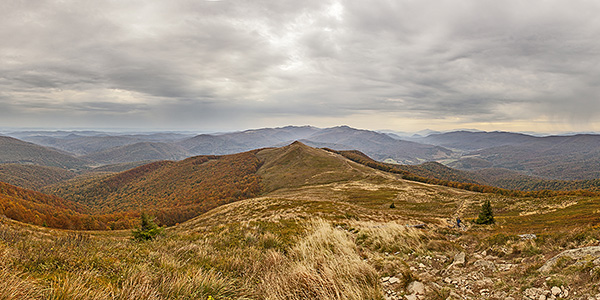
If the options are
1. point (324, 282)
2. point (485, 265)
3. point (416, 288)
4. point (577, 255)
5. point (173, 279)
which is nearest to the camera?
point (173, 279)

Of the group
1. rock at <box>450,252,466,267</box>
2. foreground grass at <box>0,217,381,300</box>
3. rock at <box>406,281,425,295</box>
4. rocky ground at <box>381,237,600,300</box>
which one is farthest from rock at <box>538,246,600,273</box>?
foreground grass at <box>0,217,381,300</box>

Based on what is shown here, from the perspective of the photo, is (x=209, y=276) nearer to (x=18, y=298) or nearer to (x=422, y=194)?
(x=18, y=298)

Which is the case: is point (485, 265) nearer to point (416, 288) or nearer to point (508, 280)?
point (508, 280)

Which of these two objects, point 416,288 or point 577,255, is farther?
point 577,255

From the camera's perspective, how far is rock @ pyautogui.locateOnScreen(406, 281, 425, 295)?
473 centimetres

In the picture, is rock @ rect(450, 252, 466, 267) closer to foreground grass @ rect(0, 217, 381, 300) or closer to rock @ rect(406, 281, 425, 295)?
rock @ rect(406, 281, 425, 295)

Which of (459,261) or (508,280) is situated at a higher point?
(508,280)

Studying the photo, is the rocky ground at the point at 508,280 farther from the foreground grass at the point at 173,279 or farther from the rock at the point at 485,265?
the foreground grass at the point at 173,279

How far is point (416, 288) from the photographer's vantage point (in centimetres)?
487

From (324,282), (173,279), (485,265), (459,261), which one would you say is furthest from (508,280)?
(173,279)

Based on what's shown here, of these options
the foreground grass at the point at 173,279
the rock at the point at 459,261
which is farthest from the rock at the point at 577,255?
the foreground grass at the point at 173,279

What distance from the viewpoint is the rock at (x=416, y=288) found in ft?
15.5

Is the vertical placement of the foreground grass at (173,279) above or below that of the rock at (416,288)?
above

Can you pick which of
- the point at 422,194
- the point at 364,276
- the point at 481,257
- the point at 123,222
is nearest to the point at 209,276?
the point at 364,276
